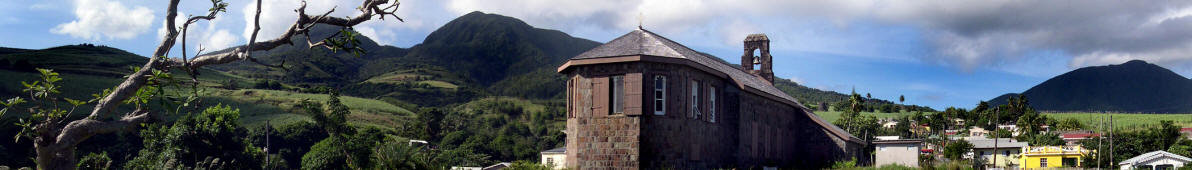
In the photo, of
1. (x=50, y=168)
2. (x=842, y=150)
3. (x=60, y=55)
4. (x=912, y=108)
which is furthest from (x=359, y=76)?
(x=50, y=168)

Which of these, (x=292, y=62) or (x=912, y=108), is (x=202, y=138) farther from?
(x=912, y=108)

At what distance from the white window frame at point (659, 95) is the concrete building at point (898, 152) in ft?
43.4

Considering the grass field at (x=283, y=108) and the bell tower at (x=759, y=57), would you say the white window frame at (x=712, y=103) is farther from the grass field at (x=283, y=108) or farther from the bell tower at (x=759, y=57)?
the grass field at (x=283, y=108)

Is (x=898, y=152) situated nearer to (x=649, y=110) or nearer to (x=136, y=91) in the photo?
(x=649, y=110)

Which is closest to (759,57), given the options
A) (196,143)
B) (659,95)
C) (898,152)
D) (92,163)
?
(898,152)

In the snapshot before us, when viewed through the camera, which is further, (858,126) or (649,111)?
(858,126)

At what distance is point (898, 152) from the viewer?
114ft

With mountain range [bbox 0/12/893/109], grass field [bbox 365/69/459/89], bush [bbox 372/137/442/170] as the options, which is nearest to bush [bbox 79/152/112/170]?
bush [bbox 372/137/442/170]

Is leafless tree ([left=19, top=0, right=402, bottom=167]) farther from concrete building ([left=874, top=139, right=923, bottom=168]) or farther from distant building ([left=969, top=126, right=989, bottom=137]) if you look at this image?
distant building ([left=969, top=126, right=989, bottom=137])

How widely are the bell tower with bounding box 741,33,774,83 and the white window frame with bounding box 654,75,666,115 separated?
16.8m

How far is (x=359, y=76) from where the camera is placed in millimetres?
169000

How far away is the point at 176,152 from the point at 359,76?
377 feet

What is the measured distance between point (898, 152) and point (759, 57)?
27.2 ft

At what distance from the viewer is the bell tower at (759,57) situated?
40.3 metres
